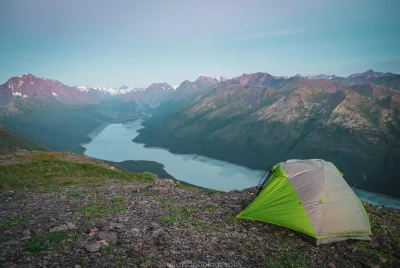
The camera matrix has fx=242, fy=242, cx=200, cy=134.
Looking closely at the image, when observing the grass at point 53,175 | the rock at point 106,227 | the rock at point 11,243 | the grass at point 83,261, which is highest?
the rock at point 11,243

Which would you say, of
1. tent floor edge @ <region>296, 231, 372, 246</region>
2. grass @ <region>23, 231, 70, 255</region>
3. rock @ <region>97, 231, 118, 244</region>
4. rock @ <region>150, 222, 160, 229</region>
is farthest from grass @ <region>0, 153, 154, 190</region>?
tent floor edge @ <region>296, 231, 372, 246</region>

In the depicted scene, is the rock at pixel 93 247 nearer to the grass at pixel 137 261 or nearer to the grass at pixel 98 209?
the grass at pixel 137 261

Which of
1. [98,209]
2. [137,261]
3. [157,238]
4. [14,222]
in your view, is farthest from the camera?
[98,209]

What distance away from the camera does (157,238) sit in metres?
10.9

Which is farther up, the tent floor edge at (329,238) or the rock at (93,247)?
the rock at (93,247)

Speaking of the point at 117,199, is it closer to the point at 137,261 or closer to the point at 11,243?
the point at 11,243

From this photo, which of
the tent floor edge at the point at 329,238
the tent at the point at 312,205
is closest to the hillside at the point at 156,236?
the tent floor edge at the point at 329,238

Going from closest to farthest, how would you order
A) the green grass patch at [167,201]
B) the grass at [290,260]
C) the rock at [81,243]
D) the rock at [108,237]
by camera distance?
the rock at [81,243]
the grass at [290,260]
the rock at [108,237]
the green grass patch at [167,201]

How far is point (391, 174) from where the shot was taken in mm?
177250

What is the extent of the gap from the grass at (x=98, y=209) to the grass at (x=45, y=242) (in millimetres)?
2561

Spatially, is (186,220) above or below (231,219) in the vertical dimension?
above

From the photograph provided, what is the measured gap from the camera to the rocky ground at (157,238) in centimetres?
Answer: 889

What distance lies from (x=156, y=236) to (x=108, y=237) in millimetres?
2066

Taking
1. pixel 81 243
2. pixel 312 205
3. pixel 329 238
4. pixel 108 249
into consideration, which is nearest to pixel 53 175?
pixel 81 243
